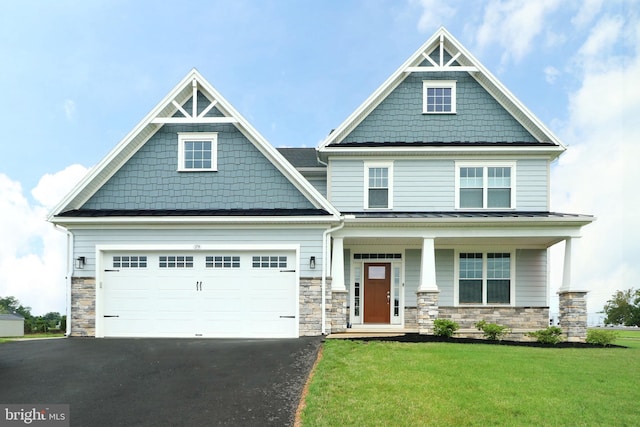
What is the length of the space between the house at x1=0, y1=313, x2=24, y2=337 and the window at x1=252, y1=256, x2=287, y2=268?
19.7m

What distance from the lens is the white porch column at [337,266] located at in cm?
1542

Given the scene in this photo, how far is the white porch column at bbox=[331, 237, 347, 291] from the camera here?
15422 mm

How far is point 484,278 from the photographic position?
704 inches

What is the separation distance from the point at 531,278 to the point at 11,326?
26.7 m

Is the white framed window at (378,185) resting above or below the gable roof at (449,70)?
below

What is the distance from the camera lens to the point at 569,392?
8664 mm

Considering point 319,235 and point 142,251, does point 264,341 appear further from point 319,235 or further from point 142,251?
point 142,251

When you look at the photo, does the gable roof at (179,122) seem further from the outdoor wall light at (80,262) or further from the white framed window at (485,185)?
the white framed window at (485,185)

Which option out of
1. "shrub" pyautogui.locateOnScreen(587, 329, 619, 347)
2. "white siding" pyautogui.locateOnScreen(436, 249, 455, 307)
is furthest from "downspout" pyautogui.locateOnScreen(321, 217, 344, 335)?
"shrub" pyautogui.locateOnScreen(587, 329, 619, 347)

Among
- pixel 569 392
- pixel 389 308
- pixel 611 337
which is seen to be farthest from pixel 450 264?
pixel 569 392

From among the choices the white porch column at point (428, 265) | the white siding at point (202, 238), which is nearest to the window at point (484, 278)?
the white porch column at point (428, 265)

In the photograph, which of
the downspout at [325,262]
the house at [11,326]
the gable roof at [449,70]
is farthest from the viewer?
the house at [11,326]

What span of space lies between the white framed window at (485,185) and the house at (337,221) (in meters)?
0.05

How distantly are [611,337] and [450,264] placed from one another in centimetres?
511
